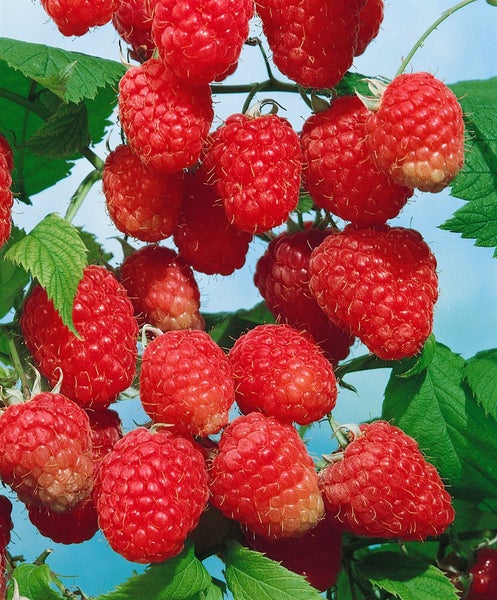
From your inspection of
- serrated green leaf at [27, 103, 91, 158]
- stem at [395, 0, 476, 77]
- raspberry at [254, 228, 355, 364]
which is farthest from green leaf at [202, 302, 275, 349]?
stem at [395, 0, 476, 77]

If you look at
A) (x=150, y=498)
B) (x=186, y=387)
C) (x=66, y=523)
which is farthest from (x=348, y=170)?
(x=66, y=523)

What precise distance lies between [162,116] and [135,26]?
0.21m

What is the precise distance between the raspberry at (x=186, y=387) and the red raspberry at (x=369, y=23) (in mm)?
459

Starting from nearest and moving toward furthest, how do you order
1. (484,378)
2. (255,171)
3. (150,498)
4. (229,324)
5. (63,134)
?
(150,498) → (255,171) → (63,134) → (484,378) → (229,324)

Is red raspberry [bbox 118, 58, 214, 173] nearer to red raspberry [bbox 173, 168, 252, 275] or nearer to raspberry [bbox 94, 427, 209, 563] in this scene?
red raspberry [bbox 173, 168, 252, 275]

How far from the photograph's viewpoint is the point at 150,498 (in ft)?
4.07

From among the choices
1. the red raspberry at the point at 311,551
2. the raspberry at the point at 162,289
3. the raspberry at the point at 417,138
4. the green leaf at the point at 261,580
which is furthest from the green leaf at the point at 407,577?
the raspberry at the point at 417,138

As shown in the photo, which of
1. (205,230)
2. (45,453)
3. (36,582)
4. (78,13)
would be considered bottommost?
(36,582)

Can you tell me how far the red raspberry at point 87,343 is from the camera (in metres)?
1.34

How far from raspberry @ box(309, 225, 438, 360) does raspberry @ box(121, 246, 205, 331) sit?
166mm

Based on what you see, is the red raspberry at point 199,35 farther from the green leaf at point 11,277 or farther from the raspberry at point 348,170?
the green leaf at point 11,277

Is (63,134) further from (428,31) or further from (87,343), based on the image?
(428,31)

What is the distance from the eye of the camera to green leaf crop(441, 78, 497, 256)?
1.53 m

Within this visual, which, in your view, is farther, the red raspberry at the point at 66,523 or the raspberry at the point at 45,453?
the red raspberry at the point at 66,523
